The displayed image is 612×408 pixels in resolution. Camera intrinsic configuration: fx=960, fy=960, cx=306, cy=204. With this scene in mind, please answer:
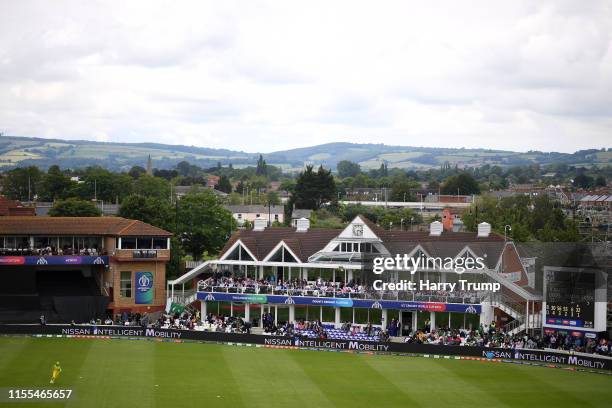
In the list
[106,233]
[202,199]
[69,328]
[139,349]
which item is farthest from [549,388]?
[202,199]

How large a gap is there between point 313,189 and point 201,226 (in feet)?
225

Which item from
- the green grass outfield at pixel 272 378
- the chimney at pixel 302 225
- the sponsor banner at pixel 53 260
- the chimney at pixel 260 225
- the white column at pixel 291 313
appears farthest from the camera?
the chimney at pixel 260 225

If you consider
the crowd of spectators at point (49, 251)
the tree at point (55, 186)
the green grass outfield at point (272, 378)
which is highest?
the tree at point (55, 186)

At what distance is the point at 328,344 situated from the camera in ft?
170

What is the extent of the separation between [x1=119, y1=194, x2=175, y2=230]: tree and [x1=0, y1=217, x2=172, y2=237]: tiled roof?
17281mm

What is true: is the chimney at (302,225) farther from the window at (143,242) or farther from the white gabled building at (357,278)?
the window at (143,242)

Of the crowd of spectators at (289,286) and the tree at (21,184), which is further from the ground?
the tree at (21,184)

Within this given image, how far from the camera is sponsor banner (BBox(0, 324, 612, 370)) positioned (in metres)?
47.0

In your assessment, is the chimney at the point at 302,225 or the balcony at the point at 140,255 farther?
the chimney at the point at 302,225

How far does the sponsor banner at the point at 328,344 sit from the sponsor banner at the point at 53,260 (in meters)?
7.84

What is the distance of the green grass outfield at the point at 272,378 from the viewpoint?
3812 centimetres

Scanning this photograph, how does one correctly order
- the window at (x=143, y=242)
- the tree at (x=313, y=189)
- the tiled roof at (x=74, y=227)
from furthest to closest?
the tree at (x=313, y=189), the window at (x=143, y=242), the tiled roof at (x=74, y=227)

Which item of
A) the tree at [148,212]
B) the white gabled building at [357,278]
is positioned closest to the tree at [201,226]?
the tree at [148,212]

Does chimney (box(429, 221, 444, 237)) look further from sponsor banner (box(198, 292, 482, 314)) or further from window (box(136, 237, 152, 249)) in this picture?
window (box(136, 237, 152, 249))
